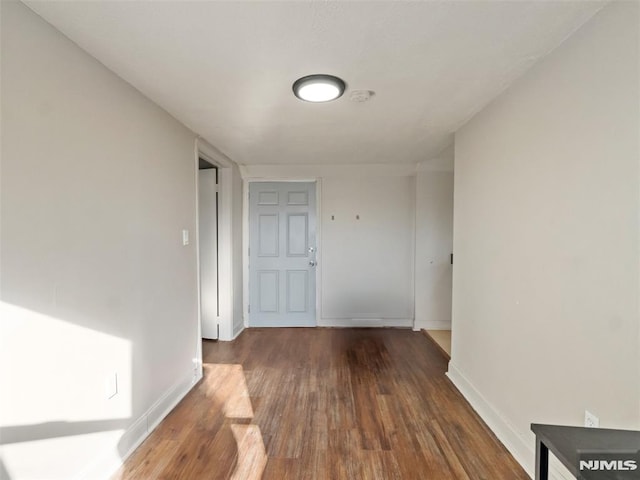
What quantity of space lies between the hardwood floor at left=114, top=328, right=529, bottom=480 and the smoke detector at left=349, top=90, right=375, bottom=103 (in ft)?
6.90

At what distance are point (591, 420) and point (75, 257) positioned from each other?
2.32 m

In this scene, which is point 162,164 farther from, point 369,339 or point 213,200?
point 369,339

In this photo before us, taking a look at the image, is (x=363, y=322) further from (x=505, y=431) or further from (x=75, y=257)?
(x=75, y=257)

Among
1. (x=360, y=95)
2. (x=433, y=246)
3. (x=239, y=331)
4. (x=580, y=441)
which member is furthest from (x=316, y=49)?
(x=239, y=331)

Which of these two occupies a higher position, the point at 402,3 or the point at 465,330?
the point at 402,3

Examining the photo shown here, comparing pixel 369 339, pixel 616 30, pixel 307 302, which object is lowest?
pixel 369 339

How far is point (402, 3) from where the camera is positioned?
110 cm

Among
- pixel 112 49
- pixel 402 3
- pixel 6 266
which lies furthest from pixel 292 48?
pixel 6 266

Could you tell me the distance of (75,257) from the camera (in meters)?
1.35

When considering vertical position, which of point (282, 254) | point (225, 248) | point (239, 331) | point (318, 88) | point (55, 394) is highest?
point (318, 88)

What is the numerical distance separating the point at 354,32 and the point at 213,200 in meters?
2.60

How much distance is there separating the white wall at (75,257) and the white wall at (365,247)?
2.21m

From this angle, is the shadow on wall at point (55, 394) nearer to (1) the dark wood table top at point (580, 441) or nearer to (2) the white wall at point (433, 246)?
(1) the dark wood table top at point (580, 441)

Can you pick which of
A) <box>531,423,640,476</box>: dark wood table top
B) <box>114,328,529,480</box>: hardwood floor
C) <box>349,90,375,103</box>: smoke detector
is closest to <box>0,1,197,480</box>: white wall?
<box>114,328,529,480</box>: hardwood floor
